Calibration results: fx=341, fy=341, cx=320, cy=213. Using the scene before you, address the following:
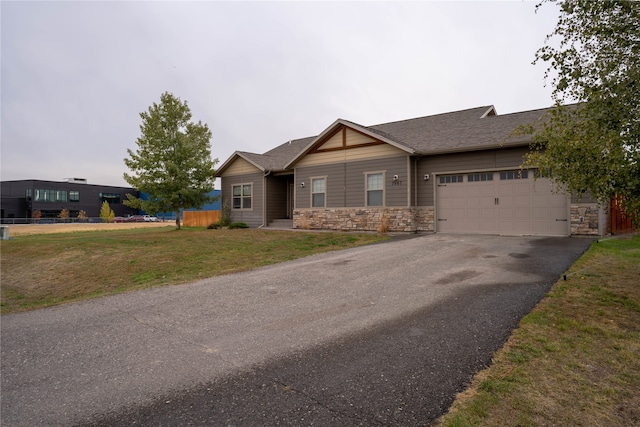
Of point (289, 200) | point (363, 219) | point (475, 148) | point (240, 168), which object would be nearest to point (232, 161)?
point (240, 168)

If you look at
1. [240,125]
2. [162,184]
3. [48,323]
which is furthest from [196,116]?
[48,323]

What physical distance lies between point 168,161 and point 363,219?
39.1ft

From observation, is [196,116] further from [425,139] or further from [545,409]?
[545,409]

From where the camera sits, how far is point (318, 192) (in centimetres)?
1781

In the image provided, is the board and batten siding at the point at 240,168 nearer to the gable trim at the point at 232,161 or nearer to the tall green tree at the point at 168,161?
the gable trim at the point at 232,161

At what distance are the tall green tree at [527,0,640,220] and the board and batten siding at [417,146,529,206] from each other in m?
8.45

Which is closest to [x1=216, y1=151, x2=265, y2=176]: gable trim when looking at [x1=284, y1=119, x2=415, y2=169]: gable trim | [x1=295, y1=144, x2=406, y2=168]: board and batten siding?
[x1=284, y1=119, x2=415, y2=169]: gable trim

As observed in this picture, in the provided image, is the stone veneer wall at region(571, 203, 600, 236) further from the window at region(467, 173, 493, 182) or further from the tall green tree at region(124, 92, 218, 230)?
the tall green tree at region(124, 92, 218, 230)

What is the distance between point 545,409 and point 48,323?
6456 mm

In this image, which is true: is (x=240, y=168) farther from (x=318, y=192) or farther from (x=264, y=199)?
(x=318, y=192)

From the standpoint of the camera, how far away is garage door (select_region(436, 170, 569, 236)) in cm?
1253

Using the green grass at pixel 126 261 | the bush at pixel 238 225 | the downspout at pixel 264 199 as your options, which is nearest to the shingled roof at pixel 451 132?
the downspout at pixel 264 199

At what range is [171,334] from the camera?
4.45 meters

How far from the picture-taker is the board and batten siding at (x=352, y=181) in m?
15.2
